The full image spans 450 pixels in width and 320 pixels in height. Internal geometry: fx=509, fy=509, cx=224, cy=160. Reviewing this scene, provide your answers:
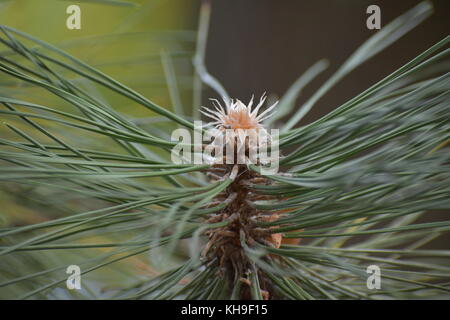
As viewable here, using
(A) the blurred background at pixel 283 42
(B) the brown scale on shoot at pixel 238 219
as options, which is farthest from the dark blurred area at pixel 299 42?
(B) the brown scale on shoot at pixel 238 219

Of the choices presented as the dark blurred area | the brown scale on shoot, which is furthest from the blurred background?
the brown scale on shoot

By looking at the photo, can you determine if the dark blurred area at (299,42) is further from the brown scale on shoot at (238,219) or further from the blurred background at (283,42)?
the brown scale on shoot at (238,219)

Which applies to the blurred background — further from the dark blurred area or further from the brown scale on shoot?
the brown scale on shoot

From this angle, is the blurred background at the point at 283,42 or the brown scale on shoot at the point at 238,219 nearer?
the brown scale on shoot at the point at 238,219

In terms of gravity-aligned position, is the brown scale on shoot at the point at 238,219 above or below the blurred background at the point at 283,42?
below

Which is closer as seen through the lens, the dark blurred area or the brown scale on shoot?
the brown scale on shoot

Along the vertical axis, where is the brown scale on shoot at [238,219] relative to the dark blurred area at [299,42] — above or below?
below
